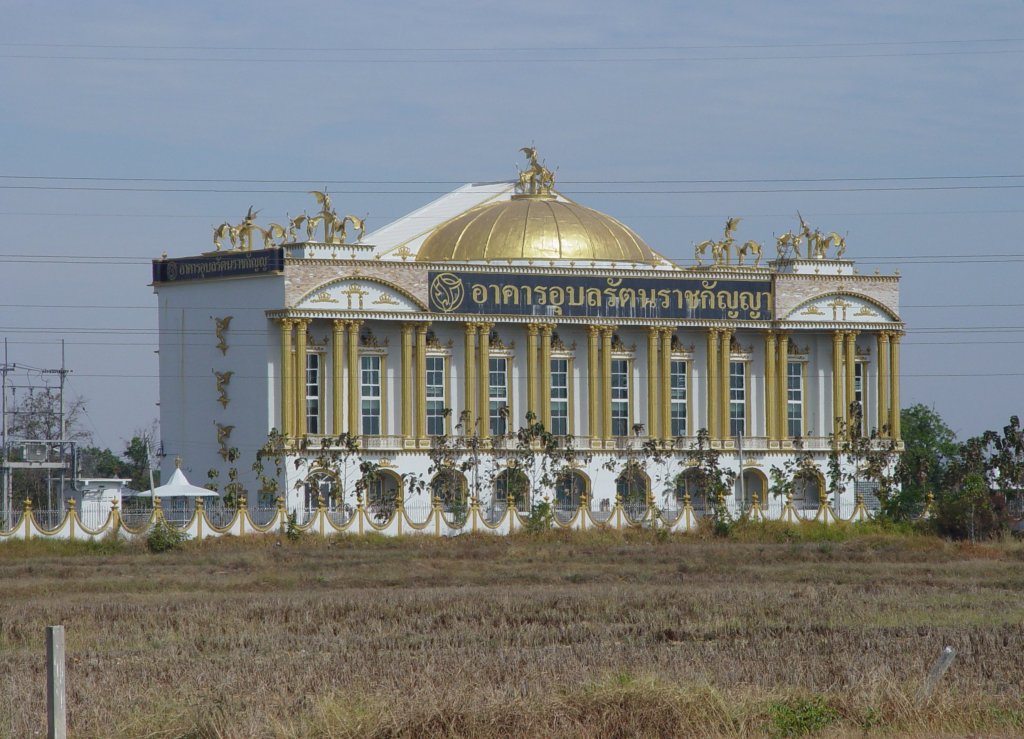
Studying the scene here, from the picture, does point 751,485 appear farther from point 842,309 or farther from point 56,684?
point 56,684

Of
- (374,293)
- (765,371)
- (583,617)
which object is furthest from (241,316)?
(583,617)

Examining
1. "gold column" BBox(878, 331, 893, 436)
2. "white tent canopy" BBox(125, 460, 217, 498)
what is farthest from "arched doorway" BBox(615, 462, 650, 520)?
"white tent canopy" BBox(125, 460, 217, 498)

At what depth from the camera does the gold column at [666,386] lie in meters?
67.9

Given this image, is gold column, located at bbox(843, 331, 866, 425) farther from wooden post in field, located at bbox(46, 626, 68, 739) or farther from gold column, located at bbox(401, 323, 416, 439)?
wooden post in field, located at bbox(46, 626, 68, 739)

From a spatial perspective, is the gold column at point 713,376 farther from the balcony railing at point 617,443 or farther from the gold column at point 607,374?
the gold column at point 607,374

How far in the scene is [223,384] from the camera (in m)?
63.2

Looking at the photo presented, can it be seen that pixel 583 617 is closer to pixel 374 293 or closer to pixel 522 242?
pixel 374 293

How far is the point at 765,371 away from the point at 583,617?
3984cm

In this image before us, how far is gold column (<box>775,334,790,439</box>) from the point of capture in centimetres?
7000

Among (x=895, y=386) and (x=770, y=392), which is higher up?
(x=895, y=386)

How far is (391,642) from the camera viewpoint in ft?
91.4

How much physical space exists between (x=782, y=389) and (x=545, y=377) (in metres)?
9.34

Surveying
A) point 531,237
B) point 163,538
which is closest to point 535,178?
point 531,237

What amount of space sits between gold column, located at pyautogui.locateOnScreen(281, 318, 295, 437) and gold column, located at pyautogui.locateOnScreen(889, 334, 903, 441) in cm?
2250
